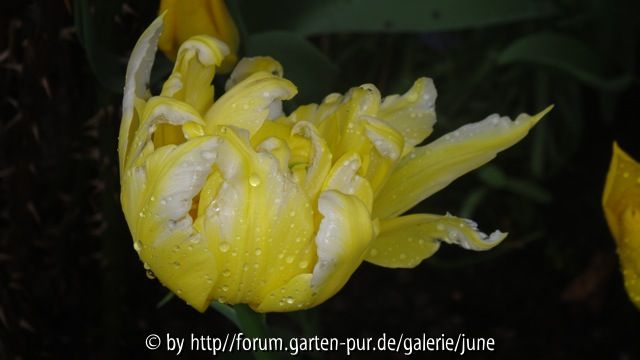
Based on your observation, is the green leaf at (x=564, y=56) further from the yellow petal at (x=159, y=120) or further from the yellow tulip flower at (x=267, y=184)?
the yellow petal at (x=159, y=120)

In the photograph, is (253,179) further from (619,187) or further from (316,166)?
(619,187)

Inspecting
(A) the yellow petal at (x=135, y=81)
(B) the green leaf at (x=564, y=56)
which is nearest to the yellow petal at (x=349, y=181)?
(A) the yellow petal at (x=135, y=81)

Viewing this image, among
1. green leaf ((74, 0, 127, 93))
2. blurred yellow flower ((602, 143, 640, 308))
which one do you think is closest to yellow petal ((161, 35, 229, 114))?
green leaf ((74, 0, 127, 93))

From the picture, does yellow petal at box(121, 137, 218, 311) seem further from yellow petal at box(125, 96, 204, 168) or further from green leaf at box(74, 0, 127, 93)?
green leaf at box(74, 0, 127, 93)
